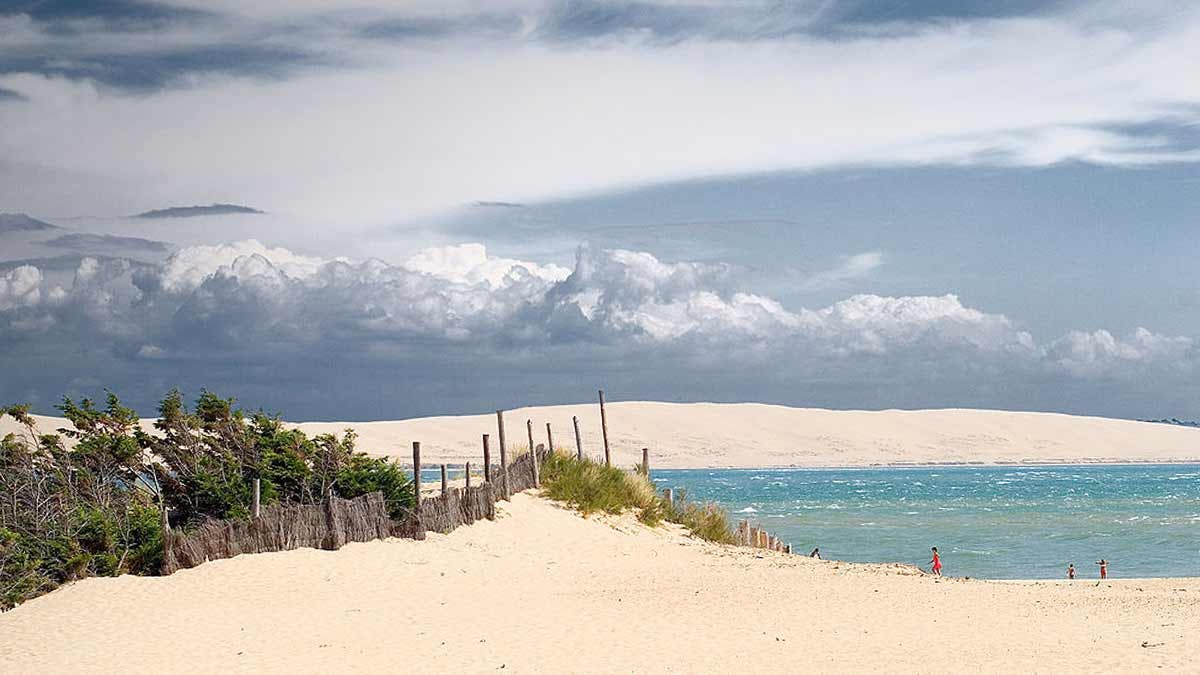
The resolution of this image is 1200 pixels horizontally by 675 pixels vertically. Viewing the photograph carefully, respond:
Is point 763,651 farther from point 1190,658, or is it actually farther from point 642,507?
point 642,507

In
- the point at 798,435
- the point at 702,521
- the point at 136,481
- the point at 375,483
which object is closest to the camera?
the point at 136,481

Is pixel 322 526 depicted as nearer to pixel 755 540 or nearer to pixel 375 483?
pixel 375 483

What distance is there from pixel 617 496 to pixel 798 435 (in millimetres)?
95720

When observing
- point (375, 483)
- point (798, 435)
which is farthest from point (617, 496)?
point (798, 435)

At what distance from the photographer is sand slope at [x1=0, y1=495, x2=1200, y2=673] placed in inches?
561

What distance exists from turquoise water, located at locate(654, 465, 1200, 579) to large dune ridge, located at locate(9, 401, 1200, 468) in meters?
32.4

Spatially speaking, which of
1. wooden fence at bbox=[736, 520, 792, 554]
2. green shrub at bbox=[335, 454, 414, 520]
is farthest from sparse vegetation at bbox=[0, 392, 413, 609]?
wooden fence at bbox=[736, 520, 792, 554]

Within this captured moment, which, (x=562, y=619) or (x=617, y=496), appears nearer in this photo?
(x=562, y=619)

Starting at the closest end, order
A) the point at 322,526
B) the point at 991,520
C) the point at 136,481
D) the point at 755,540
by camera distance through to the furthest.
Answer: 1. the point at 322,526
2. the point at 136,481
3. the point at 755,540
4. the point at 991,520

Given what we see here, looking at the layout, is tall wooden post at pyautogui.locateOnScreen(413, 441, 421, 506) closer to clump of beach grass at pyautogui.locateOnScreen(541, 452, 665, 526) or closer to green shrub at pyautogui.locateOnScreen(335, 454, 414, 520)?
green shrub at pyautogui.locateOnScreen(335, 454, 414, 520)

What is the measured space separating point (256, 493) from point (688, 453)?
301ft

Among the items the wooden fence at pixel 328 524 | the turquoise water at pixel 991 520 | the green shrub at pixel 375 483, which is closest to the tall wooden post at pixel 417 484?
the wooden fence at pixel 328 524

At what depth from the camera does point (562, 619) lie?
17109mm

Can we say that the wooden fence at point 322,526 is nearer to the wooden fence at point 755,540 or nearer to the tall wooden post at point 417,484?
the tall wooden post at point 417,484
